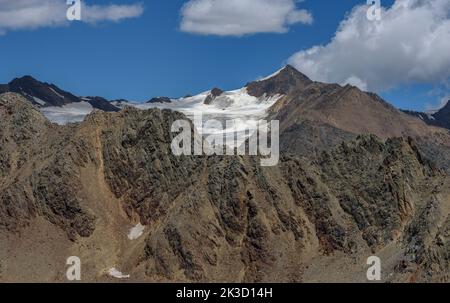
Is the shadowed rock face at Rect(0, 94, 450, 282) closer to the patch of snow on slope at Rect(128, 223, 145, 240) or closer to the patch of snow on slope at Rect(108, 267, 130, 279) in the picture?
the patch of snow on slope at Rect(128, 223, 145, 240)

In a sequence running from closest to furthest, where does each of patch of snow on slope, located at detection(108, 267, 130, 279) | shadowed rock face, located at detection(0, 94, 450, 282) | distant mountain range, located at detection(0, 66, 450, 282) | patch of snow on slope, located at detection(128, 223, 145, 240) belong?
1. distant mountain range, located at detection(0, 66, 450, 282)
2. shadowed rock face, located at detection(0, 94, 450, 282)
3. patch of snow on slope, located at detection(108, 267, 130, 279)
4. patch of snow on slope, located at detection(128, 223, 145, 240)

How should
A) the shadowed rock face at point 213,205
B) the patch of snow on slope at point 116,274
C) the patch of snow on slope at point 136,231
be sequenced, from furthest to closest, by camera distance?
the patch of snow on slope at point 136,231, the patch of snow on slope at point 116,274, the shadowed rock face at point 213,205

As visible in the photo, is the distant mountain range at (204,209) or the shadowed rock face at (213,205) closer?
the distant mountain range at (204,209)

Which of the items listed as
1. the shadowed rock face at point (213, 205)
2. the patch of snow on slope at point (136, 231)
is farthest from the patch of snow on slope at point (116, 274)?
the patch of snow on slope at point (136, 231)

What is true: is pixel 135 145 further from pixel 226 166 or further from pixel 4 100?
pixel 4 100

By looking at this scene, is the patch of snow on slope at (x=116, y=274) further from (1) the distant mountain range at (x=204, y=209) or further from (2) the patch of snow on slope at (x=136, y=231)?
(2) the patch of snow on slope at (x=136, y=231)

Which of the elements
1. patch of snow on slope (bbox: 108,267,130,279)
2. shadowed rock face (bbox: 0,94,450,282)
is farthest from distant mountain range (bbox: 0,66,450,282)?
patch of snow on slope (bbox: 108,267,130,279)

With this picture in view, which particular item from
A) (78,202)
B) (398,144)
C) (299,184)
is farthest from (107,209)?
(398,144)
